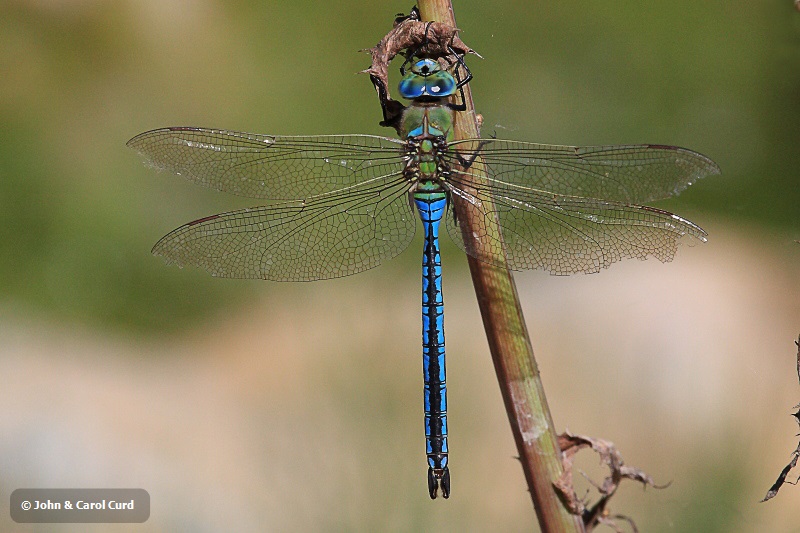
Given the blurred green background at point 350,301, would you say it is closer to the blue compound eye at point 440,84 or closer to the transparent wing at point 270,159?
the blue compound eye at point 440,84

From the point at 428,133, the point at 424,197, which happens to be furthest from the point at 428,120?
the point at 424,197

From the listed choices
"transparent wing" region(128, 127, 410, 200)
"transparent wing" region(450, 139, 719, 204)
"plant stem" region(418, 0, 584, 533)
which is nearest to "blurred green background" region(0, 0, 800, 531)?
"transparent wing" region(450, 139, 719, 204)

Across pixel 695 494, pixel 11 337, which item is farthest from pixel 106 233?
pixel 695 494

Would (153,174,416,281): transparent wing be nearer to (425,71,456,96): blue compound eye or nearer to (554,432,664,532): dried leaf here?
(425,71,456,96): blue compound eye

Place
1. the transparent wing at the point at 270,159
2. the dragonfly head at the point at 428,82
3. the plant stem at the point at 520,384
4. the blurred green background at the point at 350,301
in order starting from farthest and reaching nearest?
1. the blurred green background at the point at 350,301
2. the transparent wing at the point at 270,159
3. the dragonfly head at the point at 428,82
4. the plant stem at the point at 520,384

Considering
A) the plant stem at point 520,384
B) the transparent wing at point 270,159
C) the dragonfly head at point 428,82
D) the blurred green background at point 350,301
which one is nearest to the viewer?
the plant stem at point 520,384

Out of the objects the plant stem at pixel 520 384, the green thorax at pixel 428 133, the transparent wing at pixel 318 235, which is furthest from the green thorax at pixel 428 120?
the plant stem at pixel 520 384

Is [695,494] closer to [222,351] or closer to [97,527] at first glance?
[97,527]

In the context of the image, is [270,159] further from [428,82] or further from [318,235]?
[428,82]
